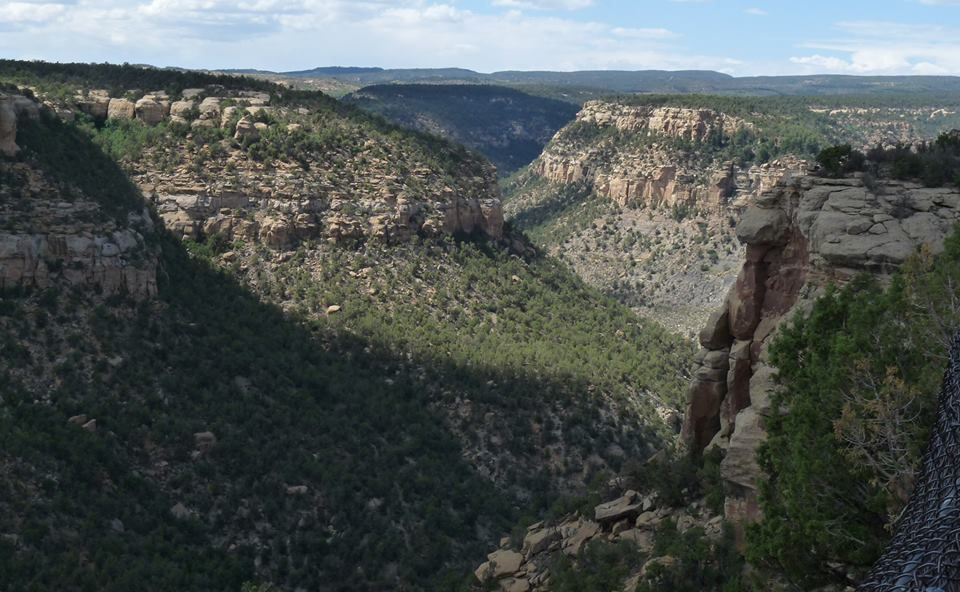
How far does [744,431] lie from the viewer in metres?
21.4

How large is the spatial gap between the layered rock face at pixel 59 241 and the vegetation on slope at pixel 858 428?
28.9 meters

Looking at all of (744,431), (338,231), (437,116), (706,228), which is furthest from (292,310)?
(437,116)

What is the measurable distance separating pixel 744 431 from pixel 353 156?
135ft

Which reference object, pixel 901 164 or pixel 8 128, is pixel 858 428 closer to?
pixel 901 164

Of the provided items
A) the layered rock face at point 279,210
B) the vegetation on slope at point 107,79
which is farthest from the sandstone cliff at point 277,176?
the vegetation on slope at point 107,79

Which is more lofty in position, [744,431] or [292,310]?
[744,431]

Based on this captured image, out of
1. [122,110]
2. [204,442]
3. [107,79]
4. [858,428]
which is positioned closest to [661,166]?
[107,79]

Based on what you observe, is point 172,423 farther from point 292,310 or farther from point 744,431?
point 744,431

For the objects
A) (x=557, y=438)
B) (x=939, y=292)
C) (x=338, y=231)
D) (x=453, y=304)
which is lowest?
(x=557, y=438)

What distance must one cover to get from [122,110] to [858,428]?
50337mm

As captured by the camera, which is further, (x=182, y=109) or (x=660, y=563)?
(x=182, y=109)

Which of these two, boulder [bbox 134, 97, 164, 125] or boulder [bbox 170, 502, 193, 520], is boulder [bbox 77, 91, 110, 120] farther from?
boulder [bbox 170, 502, 193, 520]

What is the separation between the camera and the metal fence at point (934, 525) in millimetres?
13656

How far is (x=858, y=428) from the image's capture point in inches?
683
